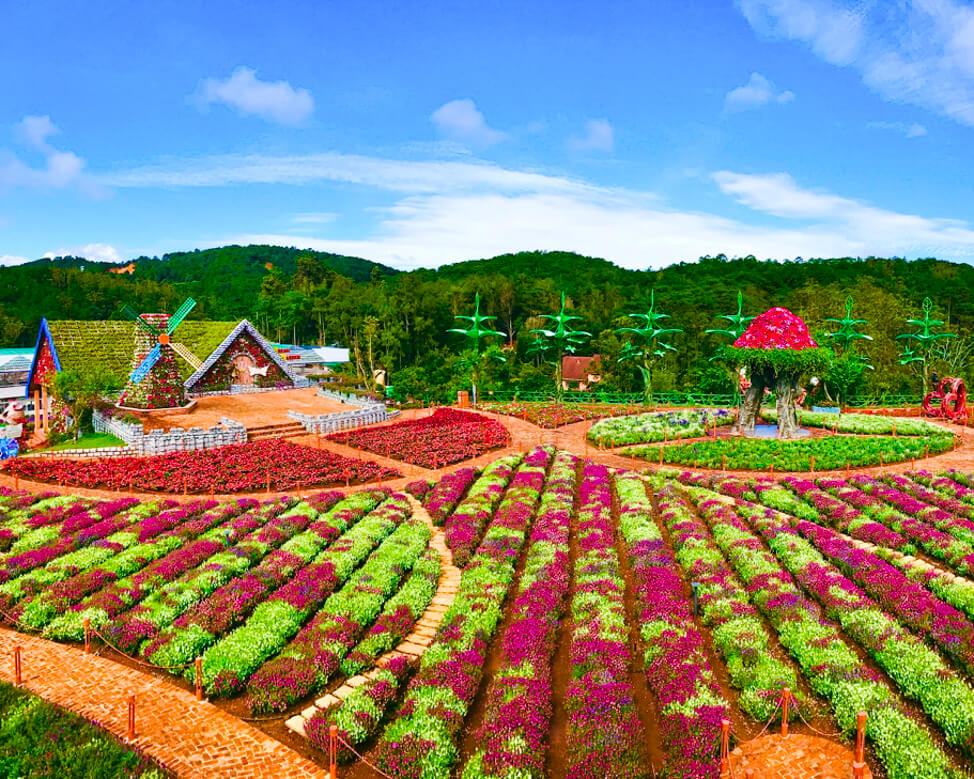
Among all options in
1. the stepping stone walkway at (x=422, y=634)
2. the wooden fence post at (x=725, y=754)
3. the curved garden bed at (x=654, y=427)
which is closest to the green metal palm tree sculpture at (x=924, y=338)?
the curved garden bed at (x=654, y=427)

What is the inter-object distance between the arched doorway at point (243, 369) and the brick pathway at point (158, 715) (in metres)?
34.2

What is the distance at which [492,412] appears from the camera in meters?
41.9

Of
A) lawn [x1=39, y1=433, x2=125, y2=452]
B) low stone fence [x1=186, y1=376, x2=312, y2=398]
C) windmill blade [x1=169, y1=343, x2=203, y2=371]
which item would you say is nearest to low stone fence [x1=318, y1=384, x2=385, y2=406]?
low stone fence [x1=186, y1=376, x2=312, y2=398]

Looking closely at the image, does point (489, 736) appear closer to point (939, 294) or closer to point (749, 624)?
point (749, 624)

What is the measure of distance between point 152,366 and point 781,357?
32.3 meters

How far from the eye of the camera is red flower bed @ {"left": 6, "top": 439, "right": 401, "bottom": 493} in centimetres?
2359

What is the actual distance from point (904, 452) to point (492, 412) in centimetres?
2216

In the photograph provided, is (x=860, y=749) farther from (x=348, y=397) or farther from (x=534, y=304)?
(x=534, y=304)

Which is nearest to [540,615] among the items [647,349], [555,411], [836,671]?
[836,671]

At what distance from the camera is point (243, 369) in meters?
45.7

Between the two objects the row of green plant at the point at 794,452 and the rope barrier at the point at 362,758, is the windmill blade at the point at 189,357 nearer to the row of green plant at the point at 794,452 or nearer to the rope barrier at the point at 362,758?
the row of green plant at the point at 794,452

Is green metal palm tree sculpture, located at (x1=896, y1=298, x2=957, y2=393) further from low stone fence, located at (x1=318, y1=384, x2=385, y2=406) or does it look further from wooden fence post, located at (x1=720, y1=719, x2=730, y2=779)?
wooden fence post, located at (x1=720, y1=719, x2=730, y2=779)

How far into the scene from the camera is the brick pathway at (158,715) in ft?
30.2

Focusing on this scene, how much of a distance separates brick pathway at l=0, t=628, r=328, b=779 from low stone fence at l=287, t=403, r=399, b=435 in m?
21.9
